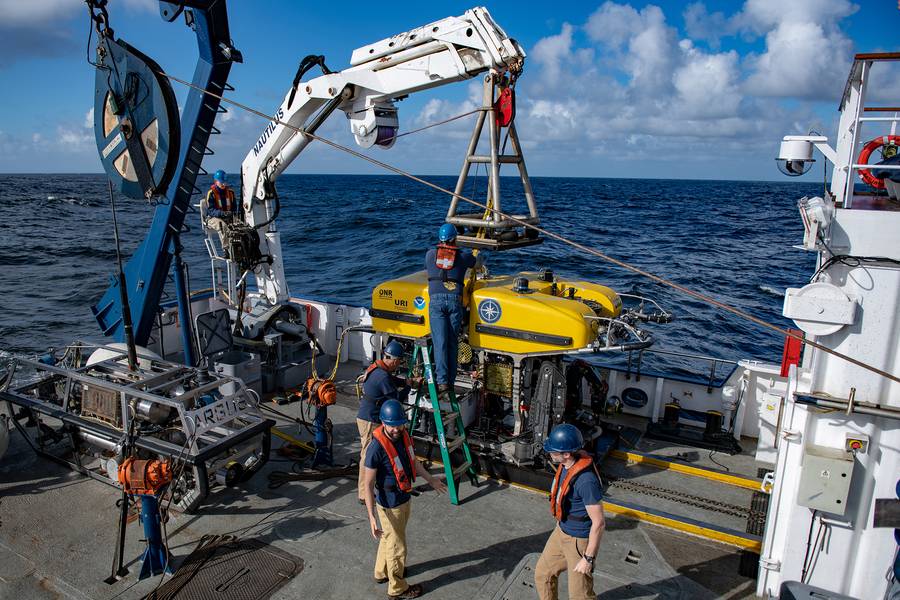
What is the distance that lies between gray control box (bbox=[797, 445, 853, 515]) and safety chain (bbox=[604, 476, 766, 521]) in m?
2.17

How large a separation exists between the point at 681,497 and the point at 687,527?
0.76 metres

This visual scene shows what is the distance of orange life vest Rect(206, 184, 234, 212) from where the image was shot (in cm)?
1016

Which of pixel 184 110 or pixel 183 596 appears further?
pixel 184 110

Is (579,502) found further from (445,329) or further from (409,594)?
(445,329)

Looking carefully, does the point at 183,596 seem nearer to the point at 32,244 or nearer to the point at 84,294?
the point at 84,294

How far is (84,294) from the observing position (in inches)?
993

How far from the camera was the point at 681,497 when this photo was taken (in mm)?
7012

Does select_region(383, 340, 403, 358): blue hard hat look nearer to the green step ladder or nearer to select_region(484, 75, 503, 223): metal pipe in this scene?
the green step ladder

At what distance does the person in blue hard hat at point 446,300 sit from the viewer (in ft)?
22.9

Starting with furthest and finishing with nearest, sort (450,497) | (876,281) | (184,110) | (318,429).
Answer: (184,110)
(318,429)
(450,497)
(876,281)

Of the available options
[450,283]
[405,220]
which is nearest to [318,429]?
[450,283]

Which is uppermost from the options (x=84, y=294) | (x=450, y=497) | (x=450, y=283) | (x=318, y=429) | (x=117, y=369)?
(x=450, y=283)

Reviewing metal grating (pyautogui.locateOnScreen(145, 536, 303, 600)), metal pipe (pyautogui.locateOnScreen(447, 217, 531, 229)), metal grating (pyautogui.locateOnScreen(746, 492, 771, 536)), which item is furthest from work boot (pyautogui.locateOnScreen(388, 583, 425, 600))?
metal pipe (pyautogui.locateOnScreen(447, 217, 531, 229))

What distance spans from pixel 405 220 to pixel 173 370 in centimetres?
4547
